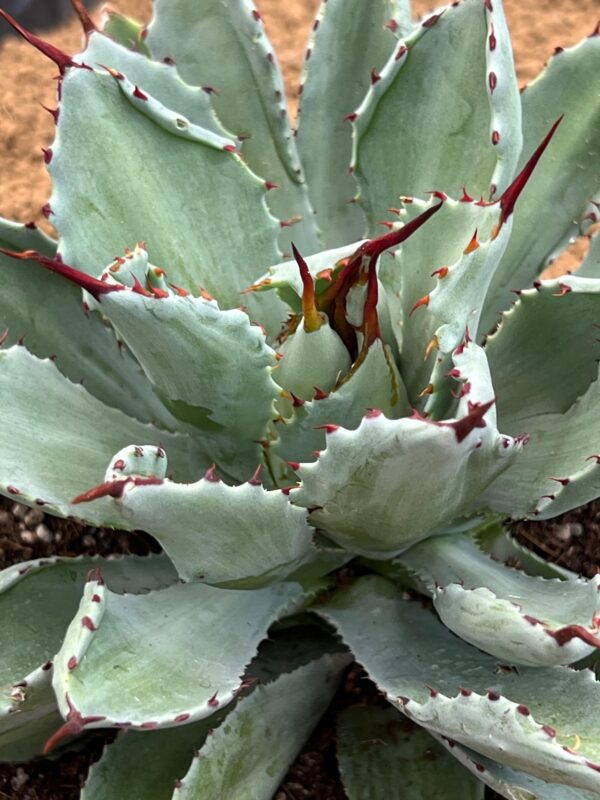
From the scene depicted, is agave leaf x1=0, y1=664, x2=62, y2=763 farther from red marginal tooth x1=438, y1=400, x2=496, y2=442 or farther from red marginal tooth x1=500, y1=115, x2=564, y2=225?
red marginal tooth x1=500, y1=115, x2=564, y2=225

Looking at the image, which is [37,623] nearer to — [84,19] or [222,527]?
[222,527]

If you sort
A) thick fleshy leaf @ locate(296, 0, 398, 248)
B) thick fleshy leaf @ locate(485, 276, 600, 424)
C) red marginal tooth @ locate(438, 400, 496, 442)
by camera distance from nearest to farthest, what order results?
red marginal tooth @ locate(438, 400, 496, 442) < thick fleshy leaf @ locate(485, 276, 600, 424) < thick fleshy leaf @ locate(296, 0, 398, 248)

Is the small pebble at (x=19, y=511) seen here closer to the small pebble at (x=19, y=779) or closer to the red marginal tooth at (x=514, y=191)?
the small pebble at (x=19, y=779)

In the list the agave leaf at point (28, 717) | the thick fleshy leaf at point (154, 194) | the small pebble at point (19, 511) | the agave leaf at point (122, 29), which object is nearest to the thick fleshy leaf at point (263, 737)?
the agave leaf at point (28, 717)

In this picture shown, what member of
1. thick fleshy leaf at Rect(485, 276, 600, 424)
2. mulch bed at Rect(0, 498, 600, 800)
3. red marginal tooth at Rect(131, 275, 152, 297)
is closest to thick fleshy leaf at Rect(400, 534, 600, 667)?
thick fleshy leaf at Rect(485, 276, 600, 424)

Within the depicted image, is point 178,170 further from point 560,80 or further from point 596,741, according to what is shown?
point 596,741

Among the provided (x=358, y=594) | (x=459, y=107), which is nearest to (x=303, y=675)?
(x=358, y=594)
